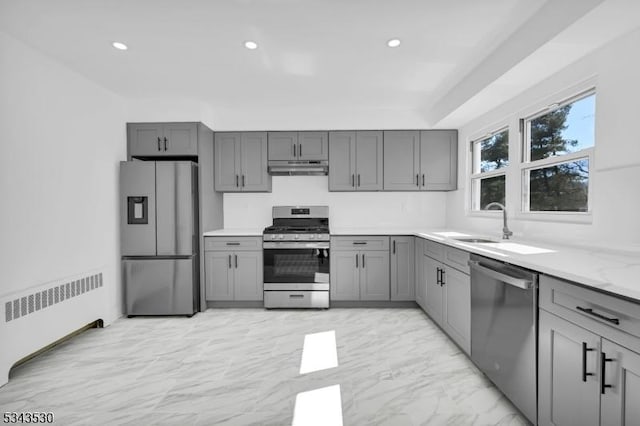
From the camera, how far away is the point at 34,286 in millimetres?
2406

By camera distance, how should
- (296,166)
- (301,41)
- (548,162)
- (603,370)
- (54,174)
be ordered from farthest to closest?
(296,166), (54,174), (548,162), (301,41), (603,370)

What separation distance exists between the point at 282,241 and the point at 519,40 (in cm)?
286

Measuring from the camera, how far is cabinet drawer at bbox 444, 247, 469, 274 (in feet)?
7.77

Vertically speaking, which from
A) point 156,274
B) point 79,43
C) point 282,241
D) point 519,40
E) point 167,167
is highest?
point 79,43

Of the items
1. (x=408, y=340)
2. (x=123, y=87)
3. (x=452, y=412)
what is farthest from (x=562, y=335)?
(x=123, y=87)

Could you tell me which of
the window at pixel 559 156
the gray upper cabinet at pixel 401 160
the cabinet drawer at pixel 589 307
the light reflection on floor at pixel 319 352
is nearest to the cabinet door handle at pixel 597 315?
the cabinet drawer at pixel 589 307

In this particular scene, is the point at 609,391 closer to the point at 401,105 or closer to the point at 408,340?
the point at 408,340

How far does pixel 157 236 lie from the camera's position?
340cm

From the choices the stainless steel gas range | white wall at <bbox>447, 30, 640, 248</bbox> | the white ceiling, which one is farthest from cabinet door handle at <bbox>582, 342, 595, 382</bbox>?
the stainless steel gas range

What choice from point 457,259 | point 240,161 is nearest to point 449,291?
point 457,259

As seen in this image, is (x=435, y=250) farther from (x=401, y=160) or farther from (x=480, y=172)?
(x=401, y=160)

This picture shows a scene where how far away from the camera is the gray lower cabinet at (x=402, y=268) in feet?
11.8

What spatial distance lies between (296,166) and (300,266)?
4.22 ft

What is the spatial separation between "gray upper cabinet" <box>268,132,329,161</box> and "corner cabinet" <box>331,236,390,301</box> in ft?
3.83
